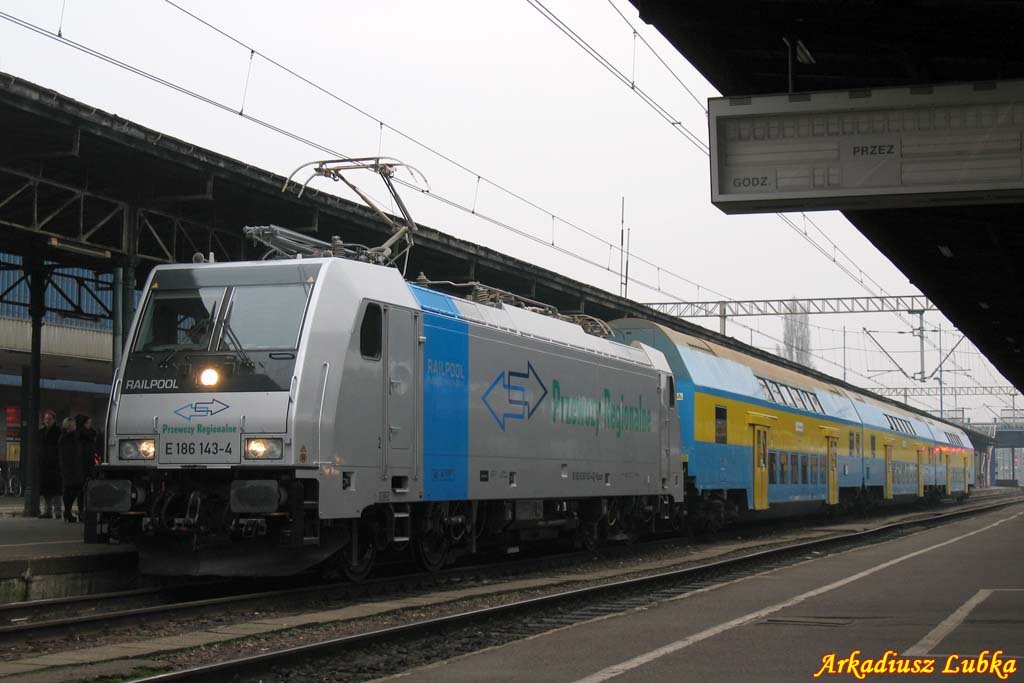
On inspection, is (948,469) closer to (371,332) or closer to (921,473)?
(921,473)

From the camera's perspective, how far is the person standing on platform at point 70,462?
17.2 m

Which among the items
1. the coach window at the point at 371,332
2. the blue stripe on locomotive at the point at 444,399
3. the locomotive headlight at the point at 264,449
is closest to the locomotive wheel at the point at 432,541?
the blue stripe on locomotive at the point at 444,399

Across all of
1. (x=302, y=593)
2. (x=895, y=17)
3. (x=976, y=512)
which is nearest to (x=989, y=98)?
(x=895, y=17)

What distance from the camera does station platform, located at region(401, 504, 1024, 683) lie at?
8555 mm

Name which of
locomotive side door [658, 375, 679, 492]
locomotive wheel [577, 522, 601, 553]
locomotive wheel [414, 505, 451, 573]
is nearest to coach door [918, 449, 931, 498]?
locomotive side door [658, 375, 679, 492]

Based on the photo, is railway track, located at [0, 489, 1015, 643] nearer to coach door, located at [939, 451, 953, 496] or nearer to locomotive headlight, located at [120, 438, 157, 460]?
locomotive headlight, located at [120, 438, 157, 460]

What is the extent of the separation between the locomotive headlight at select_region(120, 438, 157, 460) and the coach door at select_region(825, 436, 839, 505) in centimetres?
2304

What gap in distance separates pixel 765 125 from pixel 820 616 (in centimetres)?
472

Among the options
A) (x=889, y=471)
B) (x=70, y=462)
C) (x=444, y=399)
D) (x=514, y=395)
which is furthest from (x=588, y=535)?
(x=889, y=471)

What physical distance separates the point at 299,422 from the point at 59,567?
3.03 metres

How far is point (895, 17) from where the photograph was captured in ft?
37.5

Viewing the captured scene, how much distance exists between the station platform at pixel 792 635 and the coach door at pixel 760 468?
32.0 feet

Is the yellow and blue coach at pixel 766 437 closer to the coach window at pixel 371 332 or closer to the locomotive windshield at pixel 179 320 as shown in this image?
the coach window at pixel 371 332

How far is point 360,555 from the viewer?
13633 mm
